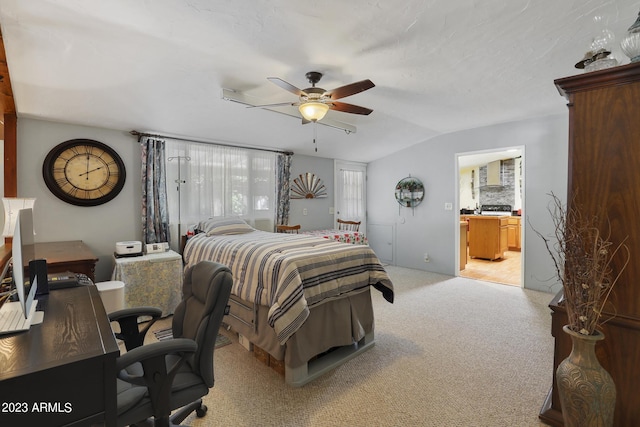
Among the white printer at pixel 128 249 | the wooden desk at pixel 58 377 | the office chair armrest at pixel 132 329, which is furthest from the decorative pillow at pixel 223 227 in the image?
the wooden desk at pixel 58 377

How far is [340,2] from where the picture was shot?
200 cm

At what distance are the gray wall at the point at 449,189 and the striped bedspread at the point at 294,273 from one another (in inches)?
119

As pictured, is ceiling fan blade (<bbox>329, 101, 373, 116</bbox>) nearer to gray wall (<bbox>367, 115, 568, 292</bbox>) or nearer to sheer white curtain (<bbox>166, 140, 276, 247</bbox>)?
sheer white curtain (<bbox>166, 140, 276, 247</bbox>)

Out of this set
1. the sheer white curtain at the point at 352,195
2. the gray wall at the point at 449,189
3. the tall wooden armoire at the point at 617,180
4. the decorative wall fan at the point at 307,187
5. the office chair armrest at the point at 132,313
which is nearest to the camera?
the tall wooden armoire at the point at 617,180

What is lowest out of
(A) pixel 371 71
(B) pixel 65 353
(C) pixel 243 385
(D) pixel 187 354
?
(C) pixel 243 385

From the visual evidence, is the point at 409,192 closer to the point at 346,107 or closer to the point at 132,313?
the point at 346,107

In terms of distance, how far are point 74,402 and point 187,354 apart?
0.50m

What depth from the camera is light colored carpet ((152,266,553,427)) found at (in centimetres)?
191

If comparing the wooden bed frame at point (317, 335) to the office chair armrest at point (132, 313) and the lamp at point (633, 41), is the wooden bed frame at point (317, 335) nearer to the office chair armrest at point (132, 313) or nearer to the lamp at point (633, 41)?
the office chair armrest at point (132, 313)

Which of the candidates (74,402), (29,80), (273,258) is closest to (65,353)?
(74,402)

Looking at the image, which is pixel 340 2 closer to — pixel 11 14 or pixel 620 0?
pixel 620 0

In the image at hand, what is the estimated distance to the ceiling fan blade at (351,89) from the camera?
243 centimetres

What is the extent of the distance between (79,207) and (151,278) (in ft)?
3.92

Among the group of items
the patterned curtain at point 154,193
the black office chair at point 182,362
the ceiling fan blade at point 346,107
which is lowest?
the black office chair at point 182,362
